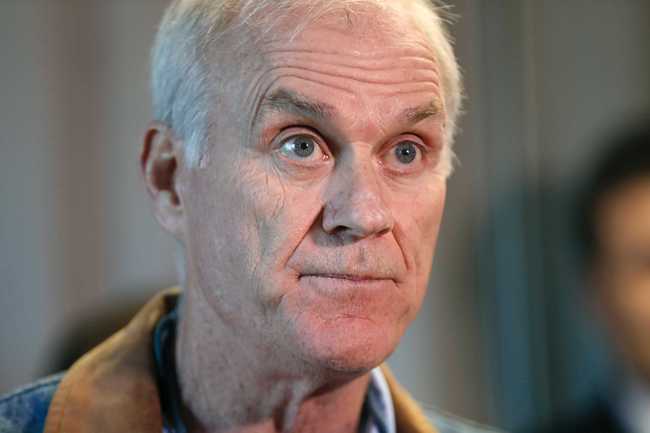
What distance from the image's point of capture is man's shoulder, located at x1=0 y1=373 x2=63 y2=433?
4.17ft

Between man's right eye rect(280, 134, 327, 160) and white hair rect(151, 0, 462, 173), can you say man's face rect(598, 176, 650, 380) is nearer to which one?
white hair rect(151, 0, 462, 173)

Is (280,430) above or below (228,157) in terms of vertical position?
below

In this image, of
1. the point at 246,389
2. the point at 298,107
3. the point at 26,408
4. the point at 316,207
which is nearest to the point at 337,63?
the point at 298,107

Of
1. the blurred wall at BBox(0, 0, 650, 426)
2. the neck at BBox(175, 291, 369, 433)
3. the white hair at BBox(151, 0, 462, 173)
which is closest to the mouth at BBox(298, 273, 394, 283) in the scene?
the neck at BBox(175, 291, 369, 433)

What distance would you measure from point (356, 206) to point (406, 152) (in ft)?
0.47

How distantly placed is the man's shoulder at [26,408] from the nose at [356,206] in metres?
0.46

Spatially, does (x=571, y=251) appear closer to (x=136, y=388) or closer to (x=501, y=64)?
(x=501, y=64)

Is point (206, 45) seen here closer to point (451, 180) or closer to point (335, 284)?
point (335, 284)

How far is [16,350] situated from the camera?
2.45 meters

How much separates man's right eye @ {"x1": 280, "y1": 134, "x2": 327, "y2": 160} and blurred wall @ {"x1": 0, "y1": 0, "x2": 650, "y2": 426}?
4.07 ft

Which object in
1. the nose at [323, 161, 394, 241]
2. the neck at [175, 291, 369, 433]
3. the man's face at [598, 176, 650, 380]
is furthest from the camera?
the man's face at [598, 176, 650, 380]

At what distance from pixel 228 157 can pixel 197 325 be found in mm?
239

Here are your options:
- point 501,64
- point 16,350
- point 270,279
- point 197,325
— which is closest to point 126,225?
point 16,350

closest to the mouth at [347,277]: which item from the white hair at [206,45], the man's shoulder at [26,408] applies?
the white hair at [206,45]
